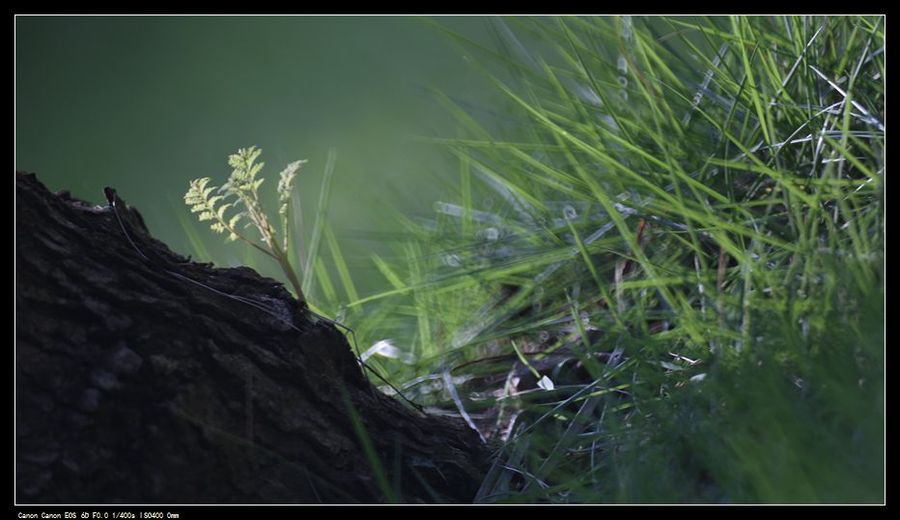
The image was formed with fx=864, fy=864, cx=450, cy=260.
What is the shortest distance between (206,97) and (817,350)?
2.47 meters

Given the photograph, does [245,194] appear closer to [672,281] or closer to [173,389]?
[173,389]

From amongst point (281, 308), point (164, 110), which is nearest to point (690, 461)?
point (281, 308)

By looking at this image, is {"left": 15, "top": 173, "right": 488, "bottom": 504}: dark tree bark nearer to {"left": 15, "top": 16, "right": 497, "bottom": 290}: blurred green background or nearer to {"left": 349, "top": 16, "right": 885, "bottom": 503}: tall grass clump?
{"left": 349, "top": 16, "right": 885, "bottom": 503}: tall grass clump

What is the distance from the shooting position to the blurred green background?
2.47 m

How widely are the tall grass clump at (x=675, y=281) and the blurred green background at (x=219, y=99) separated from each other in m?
1.19

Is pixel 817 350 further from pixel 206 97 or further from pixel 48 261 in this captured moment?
pixel 206 97

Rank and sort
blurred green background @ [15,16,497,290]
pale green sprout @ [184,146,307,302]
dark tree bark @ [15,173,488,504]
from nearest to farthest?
dark tree bark @ [15,173,488,504]
pale green sprout @ [184,146,307,302]
blurred green background @ [15,16,497,290]

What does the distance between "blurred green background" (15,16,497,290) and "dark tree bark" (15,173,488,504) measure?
59.4 inches

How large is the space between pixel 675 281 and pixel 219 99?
7.47 ft

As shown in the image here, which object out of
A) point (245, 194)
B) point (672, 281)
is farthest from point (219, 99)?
point (672, 281)

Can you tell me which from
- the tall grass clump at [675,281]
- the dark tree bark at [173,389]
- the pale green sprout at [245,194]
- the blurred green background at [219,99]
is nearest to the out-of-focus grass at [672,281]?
the tall grass clump at [675,281]

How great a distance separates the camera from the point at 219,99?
2.79 m

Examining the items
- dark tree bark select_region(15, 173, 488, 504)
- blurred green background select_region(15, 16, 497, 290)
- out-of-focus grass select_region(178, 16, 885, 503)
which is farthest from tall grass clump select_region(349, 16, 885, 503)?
blurred green background select_region(15, 16, 497, 290)

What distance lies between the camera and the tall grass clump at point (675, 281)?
2.07ft
